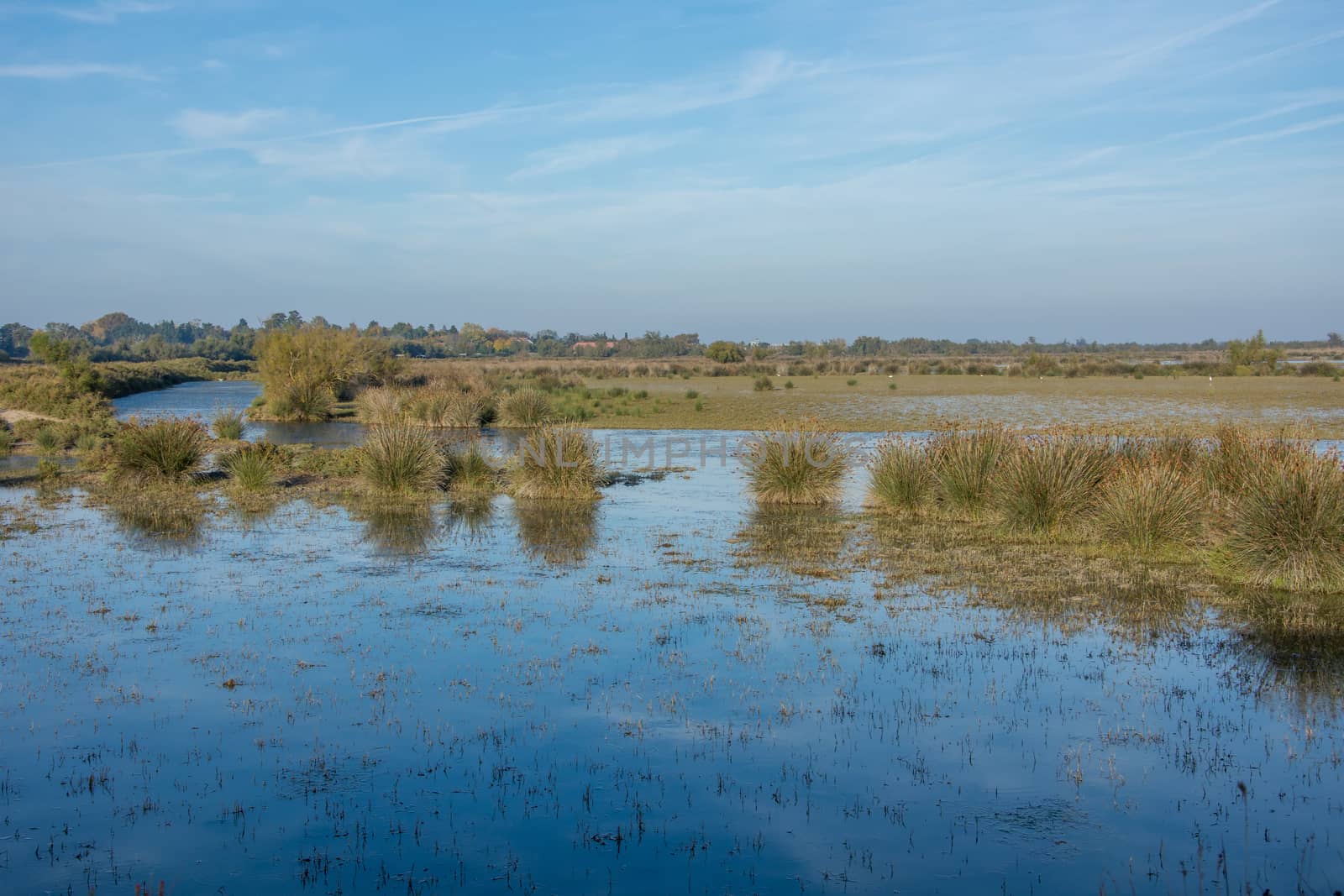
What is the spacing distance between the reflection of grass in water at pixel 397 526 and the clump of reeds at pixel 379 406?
1762 centimetres

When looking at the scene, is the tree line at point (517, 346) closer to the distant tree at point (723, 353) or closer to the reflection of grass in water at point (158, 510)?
the distant tree at point (723, 353)

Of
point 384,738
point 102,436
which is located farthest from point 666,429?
point 384,738

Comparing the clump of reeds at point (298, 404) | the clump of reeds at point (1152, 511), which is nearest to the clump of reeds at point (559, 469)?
the clump of reeds at point (1152, 511)

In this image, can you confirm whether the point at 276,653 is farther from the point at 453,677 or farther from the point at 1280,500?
the point at 1280,500

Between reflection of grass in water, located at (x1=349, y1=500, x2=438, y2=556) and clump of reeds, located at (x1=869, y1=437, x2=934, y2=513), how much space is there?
7659 mm

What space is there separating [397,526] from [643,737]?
10.5m

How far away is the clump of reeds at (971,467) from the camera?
17.0 m

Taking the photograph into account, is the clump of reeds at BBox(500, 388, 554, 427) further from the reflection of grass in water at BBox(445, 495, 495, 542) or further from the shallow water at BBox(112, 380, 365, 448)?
the reflection of grass in water at BBox(445, 495, 495, 542)

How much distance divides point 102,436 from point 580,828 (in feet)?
89.0

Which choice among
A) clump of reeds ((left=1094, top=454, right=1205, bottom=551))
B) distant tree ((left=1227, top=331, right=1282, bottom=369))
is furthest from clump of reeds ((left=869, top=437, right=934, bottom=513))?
distant tree ((left=1227, top=331, right=1282, bottom=369))

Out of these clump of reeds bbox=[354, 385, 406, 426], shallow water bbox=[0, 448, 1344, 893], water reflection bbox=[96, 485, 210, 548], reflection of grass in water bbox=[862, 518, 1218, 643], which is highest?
clump of reeds bbox=[354, 385, 406, 426]

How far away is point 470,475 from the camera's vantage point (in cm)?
2156

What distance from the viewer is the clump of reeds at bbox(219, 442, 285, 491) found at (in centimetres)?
2089

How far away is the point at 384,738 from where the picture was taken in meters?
7.67
